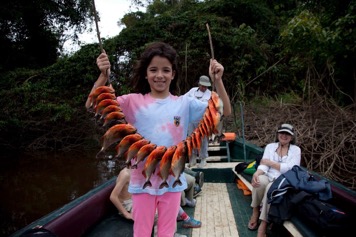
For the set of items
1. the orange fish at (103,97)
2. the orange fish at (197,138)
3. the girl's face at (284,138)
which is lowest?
the girl's face at (284,138)

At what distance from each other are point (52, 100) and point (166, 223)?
11863 millimetres

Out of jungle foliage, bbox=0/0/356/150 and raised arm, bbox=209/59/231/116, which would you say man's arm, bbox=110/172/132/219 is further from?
jungle foliage, bbox=0/0/356/150

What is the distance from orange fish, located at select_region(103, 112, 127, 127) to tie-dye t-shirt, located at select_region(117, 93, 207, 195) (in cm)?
10

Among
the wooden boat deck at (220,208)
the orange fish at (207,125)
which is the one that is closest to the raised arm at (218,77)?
the orange fish at (207,125)

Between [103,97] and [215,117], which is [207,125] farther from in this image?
[103,97]

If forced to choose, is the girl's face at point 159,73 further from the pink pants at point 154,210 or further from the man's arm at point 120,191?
the man's arm at point 120,191

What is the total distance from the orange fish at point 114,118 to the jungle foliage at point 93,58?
7904mm

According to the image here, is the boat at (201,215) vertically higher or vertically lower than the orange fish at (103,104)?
lower

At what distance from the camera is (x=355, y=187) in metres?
5.55

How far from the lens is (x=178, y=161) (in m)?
1.45

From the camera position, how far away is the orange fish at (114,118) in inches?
60.7

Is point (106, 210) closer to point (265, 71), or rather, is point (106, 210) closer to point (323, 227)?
point (323, 227)

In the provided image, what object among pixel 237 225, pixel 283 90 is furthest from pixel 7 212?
pixel 283 90

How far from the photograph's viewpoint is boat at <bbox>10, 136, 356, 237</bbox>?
228 cm
